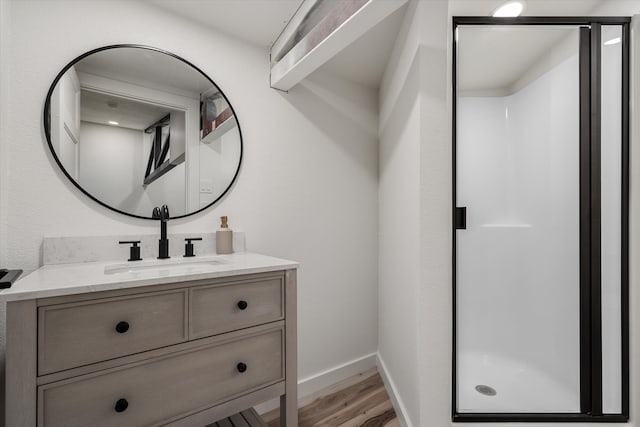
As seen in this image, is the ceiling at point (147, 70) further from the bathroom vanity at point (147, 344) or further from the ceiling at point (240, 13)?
the bathroom vanity at point (147, 344)

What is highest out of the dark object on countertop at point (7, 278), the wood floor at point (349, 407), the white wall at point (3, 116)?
the white wall at point (3, 116)

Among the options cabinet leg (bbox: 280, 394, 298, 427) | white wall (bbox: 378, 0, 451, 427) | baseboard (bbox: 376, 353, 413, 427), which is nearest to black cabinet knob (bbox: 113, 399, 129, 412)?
cabinet leg (bbox: 280, 394, 298, 427)

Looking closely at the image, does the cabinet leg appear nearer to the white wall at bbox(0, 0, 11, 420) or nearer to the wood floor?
the wood floor

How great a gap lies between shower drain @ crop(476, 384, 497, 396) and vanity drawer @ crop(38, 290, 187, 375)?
182 cm

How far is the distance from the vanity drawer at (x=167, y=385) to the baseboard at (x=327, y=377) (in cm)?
71

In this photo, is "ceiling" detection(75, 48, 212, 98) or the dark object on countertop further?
"ceiling" detection(75, 48, 212, 98)

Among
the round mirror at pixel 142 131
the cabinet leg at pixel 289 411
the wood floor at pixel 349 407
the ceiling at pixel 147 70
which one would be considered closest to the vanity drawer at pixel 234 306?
the cabinet leg at pixel 289 411

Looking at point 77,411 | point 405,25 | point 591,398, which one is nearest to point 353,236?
point 405,25

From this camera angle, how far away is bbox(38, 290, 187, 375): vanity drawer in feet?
2.49

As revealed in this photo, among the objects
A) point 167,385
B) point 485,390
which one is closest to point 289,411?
point 167,385

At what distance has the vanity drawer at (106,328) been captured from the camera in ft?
2.49

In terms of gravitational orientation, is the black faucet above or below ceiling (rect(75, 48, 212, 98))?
below

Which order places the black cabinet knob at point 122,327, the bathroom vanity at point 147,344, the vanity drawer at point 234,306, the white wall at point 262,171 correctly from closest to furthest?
the bathroom vanity at point 147,344 → the black cabinet knob at point 122,327 → the vanity drawer at point 234,306 → the white wall at point 262,171

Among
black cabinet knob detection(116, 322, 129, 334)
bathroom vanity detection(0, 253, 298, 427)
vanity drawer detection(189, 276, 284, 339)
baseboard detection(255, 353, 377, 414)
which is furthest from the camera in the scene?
baseboard detection(255, 353, 377, 414)
